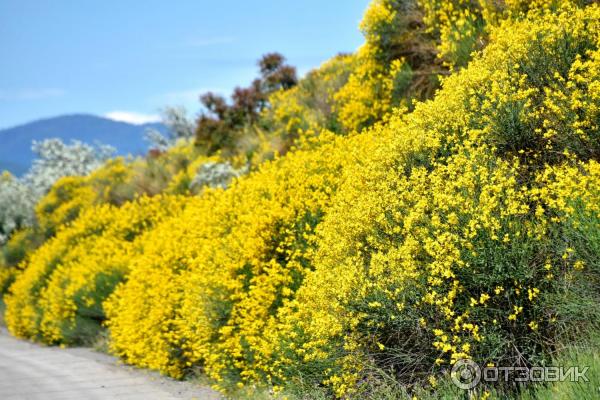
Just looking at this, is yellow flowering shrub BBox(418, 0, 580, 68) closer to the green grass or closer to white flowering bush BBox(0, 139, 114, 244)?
the green grass

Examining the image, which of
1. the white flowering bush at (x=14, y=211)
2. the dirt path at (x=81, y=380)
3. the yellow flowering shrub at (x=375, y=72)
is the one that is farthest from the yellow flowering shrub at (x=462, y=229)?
the white flowering bush at (x=14, y=211)

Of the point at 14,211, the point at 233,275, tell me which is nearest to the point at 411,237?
the point at 233,275

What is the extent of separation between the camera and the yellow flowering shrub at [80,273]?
52.3 ft

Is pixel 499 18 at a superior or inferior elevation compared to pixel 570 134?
superior

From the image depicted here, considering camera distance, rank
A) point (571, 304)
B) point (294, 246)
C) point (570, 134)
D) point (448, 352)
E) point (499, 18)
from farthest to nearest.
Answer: point (499, 18), point (294, 246), point (570, 134), point (448, 352), point (571, 304)

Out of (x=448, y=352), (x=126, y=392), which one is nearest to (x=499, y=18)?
(x=448, y=352)

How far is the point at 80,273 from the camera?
1683cm

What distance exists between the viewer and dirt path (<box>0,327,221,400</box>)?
34.7 ft

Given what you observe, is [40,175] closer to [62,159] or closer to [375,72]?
[62,159]

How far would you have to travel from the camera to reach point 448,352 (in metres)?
7.03

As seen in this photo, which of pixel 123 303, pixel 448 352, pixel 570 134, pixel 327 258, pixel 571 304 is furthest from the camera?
pixel 123 303

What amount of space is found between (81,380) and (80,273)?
531cm

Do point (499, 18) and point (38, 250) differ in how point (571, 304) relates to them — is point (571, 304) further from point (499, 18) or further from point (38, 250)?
point (38, 250)

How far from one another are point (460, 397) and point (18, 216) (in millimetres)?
26199
